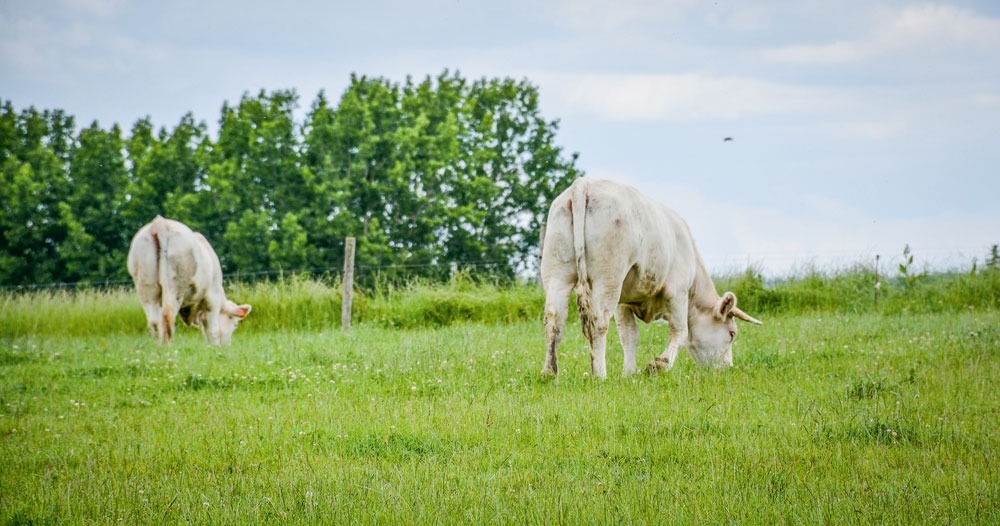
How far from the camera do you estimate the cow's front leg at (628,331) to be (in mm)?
10617

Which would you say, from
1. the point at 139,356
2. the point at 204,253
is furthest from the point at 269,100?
the point at 139,356

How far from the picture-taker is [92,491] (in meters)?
5.83

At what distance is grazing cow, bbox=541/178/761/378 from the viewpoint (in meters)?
9.38

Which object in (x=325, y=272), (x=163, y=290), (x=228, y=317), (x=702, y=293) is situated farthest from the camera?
(x=325, y=272)

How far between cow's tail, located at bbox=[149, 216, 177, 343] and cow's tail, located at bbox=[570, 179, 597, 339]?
9.57 m

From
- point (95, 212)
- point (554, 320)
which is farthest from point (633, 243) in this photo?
point (95, 212)

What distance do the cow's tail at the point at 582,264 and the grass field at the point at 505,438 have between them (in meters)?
0.64

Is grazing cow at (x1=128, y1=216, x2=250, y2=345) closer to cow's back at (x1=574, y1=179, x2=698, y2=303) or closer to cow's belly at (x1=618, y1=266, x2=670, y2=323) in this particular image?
cow's belly at (x1=618, y1=266, x2=670, y2=323)

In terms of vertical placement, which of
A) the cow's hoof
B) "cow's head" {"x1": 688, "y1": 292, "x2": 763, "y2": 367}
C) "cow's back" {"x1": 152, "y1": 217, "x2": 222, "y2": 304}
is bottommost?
the cow's hoof

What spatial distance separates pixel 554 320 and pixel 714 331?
2.81 meters

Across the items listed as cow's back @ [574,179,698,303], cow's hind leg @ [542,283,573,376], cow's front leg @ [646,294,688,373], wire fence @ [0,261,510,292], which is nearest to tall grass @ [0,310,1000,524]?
cow's hind leg @ [542,283,573,376]

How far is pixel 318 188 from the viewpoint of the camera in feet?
151

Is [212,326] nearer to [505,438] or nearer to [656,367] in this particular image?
[656,367]

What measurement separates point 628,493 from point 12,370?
10778mm
